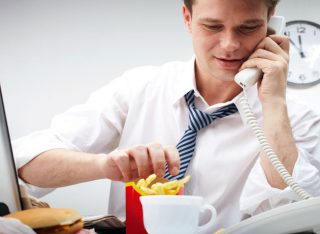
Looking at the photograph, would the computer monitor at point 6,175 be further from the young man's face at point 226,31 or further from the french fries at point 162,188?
the young man's face at point 226,31

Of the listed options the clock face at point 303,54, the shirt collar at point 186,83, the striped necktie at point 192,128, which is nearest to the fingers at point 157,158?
the striped necktie at point 192,128

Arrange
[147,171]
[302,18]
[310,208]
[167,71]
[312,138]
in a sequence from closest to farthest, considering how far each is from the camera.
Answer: [310,208], [147,171], [312,138], [167,71], [302,18]

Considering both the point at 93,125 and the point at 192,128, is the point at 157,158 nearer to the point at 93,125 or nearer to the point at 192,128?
the point at 192,128

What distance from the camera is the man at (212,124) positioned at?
3.37 feet

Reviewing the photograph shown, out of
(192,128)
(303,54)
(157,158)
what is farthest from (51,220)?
(303,54)

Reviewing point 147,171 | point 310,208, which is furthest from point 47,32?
point 310,208

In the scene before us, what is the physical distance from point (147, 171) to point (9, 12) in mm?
1906

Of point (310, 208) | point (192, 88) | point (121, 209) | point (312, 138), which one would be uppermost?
point (310, 208)

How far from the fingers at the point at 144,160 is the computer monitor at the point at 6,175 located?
163 millimetres

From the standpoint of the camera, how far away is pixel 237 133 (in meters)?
1.21

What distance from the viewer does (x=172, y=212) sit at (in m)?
0.55

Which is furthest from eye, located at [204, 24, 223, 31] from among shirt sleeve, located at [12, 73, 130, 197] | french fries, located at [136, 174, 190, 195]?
french fries, located at [136, 174, 190, 195]

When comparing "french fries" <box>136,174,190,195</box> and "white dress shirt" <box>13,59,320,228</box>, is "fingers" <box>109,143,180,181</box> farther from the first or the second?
"white dress shirt" <box>13,59,320,228</box>

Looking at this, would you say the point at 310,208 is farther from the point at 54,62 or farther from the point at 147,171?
the point at 54,62
